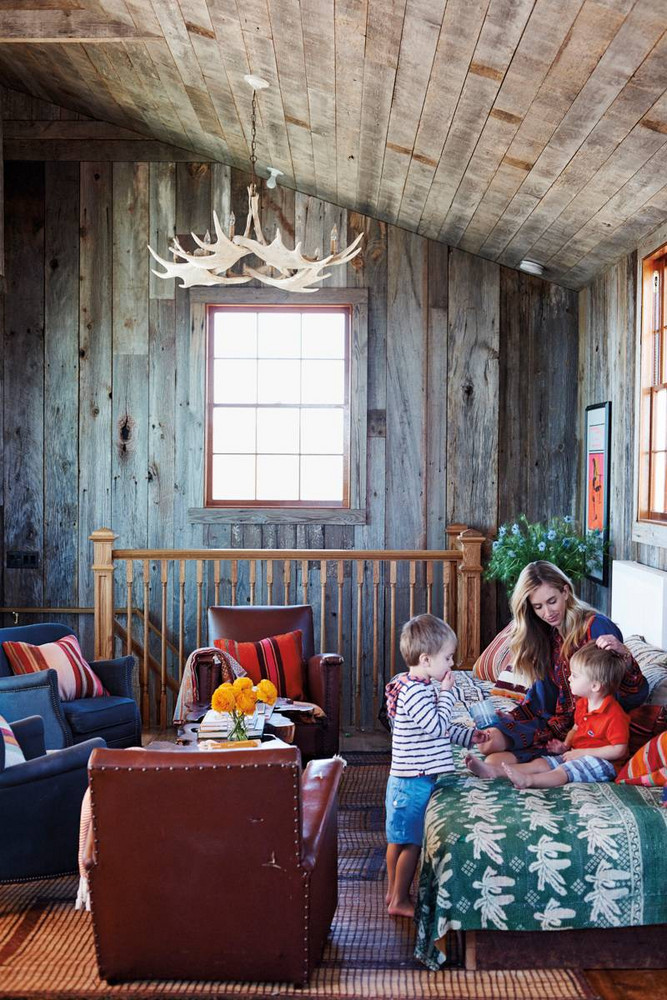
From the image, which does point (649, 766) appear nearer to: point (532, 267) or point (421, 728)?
point (421, 728)

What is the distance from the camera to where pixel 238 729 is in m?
3.86

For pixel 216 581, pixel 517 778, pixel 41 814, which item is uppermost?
pixel 216 581

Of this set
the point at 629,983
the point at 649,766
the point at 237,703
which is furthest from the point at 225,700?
the point at 629,983

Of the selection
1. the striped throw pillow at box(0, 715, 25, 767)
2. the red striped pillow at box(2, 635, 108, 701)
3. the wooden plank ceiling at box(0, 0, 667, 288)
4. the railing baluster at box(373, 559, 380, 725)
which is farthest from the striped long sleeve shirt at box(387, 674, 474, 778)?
the railing baluster at box(373, 559, 380, 725)

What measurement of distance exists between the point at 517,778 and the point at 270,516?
3.53 m

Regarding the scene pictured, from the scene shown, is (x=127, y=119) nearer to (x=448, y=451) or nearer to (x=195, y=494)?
(x=195, y=494)

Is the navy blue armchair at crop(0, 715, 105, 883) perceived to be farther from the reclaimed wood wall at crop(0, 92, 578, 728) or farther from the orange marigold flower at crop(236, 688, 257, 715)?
the reclaimed wood wall at crop(0, 92, 578, 728)

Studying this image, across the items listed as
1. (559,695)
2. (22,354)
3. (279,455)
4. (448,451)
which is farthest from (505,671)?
(22,354)

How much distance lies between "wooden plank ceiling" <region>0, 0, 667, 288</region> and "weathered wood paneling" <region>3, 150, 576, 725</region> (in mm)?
292

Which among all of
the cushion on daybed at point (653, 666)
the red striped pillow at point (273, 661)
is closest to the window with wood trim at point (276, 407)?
the red striped pillow at point (273, 661)

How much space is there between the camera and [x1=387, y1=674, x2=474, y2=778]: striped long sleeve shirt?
3.26 m

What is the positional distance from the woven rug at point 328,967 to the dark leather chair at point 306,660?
1278 mm

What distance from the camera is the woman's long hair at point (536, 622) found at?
3.82 metres

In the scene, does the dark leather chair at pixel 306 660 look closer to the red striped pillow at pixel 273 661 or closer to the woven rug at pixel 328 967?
the red striped pillow at pixel 273 661
